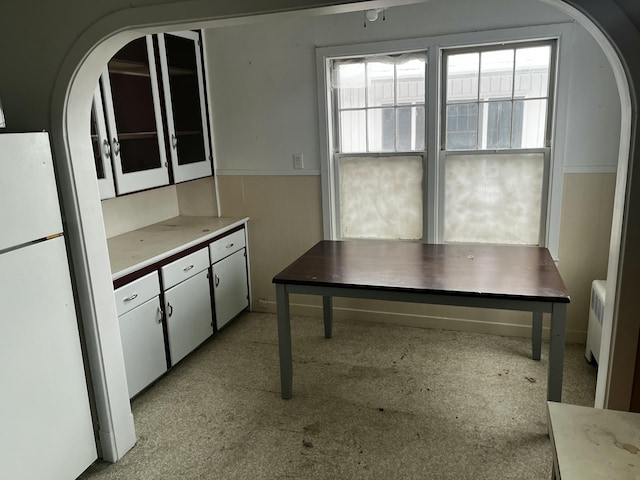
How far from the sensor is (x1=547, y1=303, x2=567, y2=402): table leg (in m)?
2.21

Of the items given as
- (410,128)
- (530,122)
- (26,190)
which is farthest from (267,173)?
(26,190)

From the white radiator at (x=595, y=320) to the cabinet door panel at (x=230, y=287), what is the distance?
8.24 feet

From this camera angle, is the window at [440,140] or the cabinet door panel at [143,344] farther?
the window at [440,140]

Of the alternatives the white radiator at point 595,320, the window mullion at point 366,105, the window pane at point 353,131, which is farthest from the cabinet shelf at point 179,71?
the white radiator at point 595,320

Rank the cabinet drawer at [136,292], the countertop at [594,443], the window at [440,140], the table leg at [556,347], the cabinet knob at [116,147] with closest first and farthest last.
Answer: the countertop at [594,443], the table leg at [556,347], the cabinet drawer at [136,292], the cabinet knob at [116,147], the window at [440,140]

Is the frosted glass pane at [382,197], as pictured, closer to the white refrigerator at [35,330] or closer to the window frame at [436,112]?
the window frame at [436,112]

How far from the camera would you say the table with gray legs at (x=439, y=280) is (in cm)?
227

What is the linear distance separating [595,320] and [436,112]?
5.49ft

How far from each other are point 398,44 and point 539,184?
136 centimetres

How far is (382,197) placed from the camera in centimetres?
365

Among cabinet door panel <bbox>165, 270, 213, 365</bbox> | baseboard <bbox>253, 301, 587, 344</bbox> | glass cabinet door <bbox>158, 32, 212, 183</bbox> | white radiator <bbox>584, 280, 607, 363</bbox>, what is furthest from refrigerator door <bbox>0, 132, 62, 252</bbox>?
white radiator <bbox>584, 280, 607, 363</bbox>

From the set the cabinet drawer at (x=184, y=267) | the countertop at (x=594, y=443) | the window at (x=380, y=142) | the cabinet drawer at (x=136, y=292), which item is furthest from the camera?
the window at (x=380, y=142)

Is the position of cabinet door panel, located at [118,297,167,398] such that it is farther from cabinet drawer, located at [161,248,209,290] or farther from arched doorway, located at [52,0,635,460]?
arched doorway, located at [52,0,635,460]

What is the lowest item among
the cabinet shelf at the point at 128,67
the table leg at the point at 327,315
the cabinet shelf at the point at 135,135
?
the table leg at the point at 327,315
